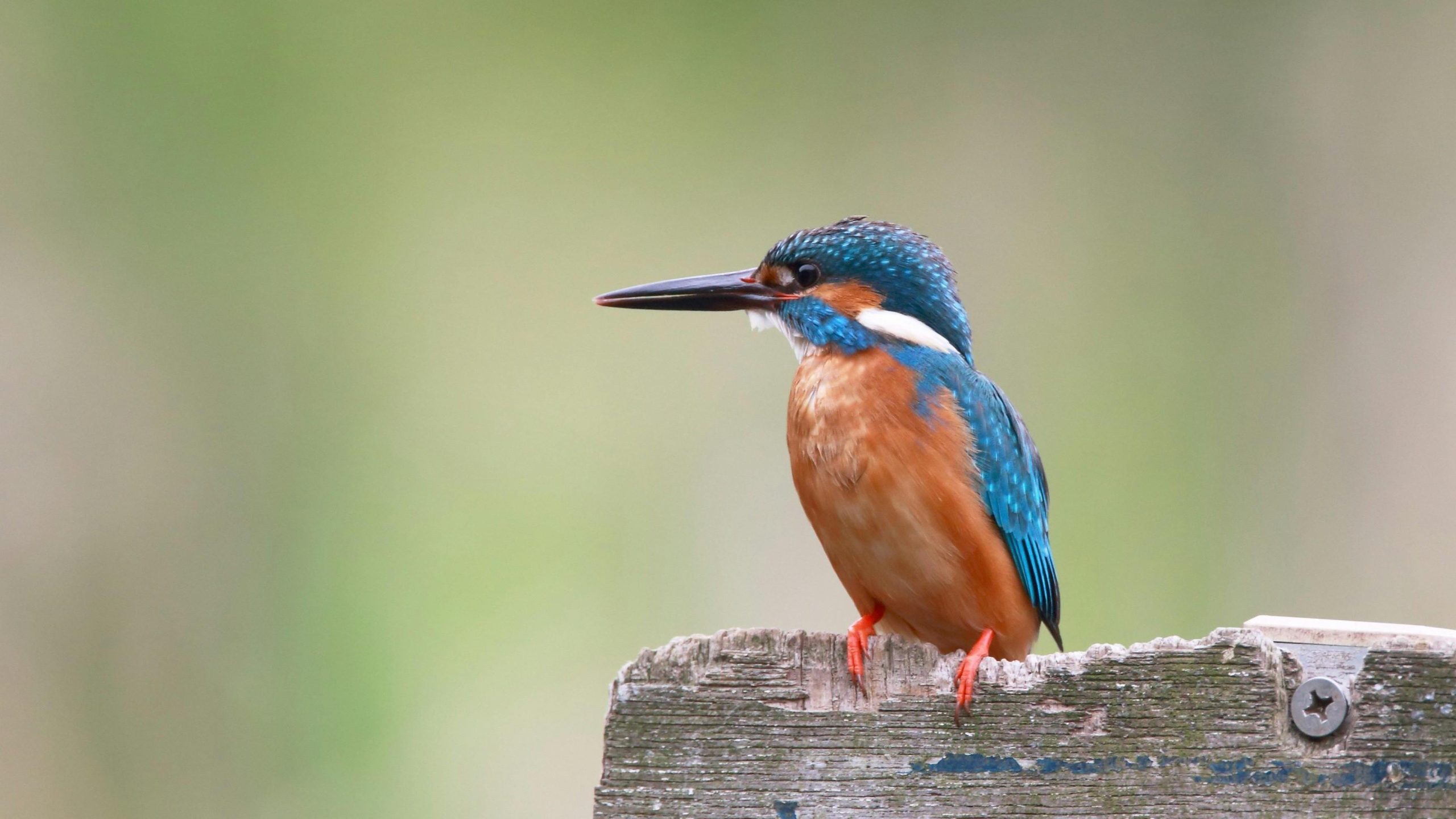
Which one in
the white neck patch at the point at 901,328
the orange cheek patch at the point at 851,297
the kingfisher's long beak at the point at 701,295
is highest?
the kingfisher's long beak at the point at 701,295

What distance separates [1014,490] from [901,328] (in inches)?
15.6

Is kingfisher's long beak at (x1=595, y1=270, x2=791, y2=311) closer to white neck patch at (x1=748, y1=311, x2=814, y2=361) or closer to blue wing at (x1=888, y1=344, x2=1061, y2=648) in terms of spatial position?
white neck patch at (x1=748, y1=311, x2=814, y2=361)

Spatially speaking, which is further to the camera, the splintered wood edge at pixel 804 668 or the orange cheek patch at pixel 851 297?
the orange cheek patch at pixel 851 297

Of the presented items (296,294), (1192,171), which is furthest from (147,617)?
(1192,171)

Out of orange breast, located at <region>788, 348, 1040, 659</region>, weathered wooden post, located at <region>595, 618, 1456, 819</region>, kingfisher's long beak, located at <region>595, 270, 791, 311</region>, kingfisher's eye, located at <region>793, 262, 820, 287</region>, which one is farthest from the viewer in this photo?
kingfisher's eye, located at <region>793, 262, 820, 287</region>

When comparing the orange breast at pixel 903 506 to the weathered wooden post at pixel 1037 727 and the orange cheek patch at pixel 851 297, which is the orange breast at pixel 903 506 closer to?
the orange cheek patch at pixel 851 297

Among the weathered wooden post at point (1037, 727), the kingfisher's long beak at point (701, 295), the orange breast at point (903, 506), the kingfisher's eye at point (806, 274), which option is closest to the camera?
the weathered wooden post at point (1037, 727)

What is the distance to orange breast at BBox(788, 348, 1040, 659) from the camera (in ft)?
7.28

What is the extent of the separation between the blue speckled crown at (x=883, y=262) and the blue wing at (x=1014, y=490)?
0.18 m

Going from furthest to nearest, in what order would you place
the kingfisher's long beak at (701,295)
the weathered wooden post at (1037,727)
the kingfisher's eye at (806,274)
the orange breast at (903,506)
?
the kingfisher's eye at (806,274)
the kingfisher's long beak at (701,295)
the orange breast at (903,506)
the weathered wooden post at (1037,727)

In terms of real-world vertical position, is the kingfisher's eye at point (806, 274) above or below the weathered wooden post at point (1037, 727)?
above

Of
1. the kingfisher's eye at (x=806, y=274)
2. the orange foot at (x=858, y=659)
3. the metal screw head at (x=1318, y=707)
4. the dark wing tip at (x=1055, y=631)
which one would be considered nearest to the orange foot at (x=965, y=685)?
the orange foot at (x=858, y=659)

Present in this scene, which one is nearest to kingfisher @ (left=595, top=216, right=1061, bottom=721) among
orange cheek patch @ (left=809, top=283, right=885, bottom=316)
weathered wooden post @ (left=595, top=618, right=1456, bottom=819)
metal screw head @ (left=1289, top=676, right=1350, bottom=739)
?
orange cheek patch @ (left=809, top=283, right=885, bottom=316)

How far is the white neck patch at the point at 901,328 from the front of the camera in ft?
8.06
